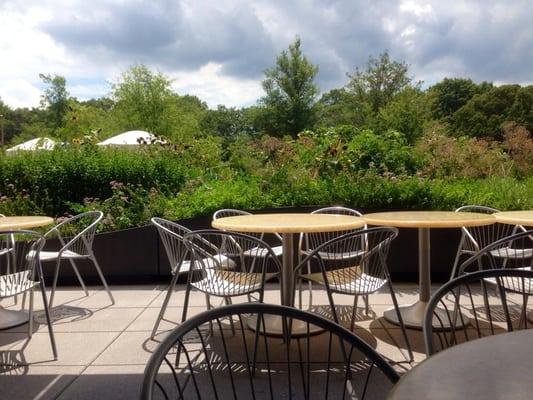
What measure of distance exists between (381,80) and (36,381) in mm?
26150

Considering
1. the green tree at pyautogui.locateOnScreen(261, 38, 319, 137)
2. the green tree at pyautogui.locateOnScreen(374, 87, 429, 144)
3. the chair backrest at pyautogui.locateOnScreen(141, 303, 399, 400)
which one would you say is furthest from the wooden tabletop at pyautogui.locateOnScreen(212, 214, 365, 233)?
the green tree at pyautogui.locateOnScreen(261, 38, 319, 137)

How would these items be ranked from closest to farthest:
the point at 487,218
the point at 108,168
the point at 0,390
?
the point at 0,390 → the point at 487,218 → the point at 108,168

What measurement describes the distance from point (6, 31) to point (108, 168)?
8.43ft

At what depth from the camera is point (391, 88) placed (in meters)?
26.2

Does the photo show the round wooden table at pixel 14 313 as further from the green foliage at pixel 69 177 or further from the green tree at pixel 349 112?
the green tree at pixel 349 112

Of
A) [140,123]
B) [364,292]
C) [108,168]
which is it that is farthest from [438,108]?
[364,292]

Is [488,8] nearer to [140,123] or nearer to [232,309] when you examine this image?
[232,309]

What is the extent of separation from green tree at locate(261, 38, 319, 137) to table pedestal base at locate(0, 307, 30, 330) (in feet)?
74.2

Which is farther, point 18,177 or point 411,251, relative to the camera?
point 18,177

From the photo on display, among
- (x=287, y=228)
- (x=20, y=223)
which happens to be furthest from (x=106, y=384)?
(x=20, y=223)

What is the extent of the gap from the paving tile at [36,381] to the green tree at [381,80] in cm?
2411

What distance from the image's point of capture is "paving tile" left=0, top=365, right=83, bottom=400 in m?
2.54

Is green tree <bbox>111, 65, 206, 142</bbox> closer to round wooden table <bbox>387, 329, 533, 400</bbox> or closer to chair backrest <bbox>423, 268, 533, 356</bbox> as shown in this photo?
chair backrest <bbox>423, 268, 533, 356</bbox>

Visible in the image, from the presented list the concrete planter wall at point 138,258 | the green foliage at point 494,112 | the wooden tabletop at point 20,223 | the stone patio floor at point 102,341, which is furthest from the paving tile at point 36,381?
the green foliage at point 494,112
